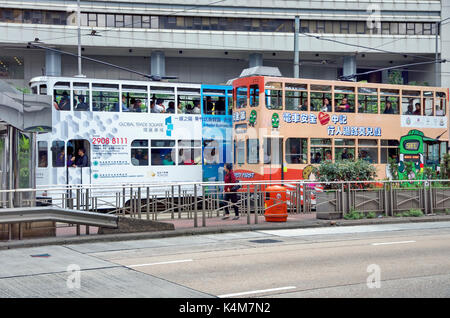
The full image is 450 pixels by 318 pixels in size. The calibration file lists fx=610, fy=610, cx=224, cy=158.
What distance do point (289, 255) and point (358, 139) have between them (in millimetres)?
12409

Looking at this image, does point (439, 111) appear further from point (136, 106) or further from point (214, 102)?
point (136, 106)

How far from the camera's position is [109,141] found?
22062 millimetres

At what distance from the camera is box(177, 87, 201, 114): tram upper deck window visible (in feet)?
77.3

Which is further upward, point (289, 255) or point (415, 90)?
point (415, 90)

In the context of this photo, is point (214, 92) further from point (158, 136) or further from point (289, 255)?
point (289, 255)

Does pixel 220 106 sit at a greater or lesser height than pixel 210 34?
lesser

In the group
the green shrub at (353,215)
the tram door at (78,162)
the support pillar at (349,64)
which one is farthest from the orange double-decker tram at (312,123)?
the support pillar at (349,64)

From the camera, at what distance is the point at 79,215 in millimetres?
13656

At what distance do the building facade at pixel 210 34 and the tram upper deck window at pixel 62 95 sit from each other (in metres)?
28.3

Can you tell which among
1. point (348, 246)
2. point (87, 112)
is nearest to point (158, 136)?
point (87, 112)

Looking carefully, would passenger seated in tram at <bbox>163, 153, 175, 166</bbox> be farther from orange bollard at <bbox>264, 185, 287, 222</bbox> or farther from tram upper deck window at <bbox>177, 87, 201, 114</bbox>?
orange bollard at <bbox>264, 185, 287, 222</bbox>

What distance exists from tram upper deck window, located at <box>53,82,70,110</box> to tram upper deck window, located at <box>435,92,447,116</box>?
48.4 ft

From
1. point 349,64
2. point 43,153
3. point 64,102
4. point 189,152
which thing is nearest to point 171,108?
point 189,152

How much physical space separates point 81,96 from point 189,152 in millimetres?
4748
